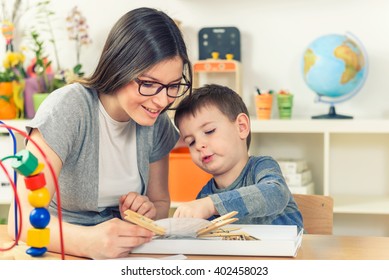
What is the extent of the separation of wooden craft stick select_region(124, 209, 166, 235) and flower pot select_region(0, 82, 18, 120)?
2286 millimetres

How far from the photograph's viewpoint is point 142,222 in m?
1.04

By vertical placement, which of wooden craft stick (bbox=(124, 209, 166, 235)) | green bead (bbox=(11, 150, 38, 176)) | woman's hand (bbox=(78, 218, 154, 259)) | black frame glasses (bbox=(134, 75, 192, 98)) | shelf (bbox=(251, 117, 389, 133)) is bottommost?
shelf (bbox=(251, 117, 389, 133))

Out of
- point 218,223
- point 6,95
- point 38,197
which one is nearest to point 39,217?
point 38,197

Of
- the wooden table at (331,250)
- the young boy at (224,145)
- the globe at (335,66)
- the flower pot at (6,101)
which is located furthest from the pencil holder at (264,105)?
the wooden table at (331,250)

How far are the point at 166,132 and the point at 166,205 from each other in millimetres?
185

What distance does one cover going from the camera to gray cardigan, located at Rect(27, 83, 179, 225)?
1271 millimetres

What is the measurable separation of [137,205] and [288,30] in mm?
2007

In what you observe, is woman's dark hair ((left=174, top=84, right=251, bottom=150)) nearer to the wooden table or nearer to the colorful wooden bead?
the wooden table

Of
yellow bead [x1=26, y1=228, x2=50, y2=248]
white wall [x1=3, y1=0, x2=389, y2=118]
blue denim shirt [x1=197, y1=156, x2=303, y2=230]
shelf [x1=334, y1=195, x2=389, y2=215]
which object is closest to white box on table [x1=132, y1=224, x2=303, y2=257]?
blue denim shirt [x1=197, y1=156, x2=303, y2=230]

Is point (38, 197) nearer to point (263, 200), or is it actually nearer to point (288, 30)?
point (263, 200)

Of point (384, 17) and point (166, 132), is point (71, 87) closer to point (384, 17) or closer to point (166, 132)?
A: point (166, 132)

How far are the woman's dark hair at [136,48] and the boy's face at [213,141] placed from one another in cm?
17

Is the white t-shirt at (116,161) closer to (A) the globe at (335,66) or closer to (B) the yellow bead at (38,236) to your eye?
(B) the yellow bead at (38,236)
